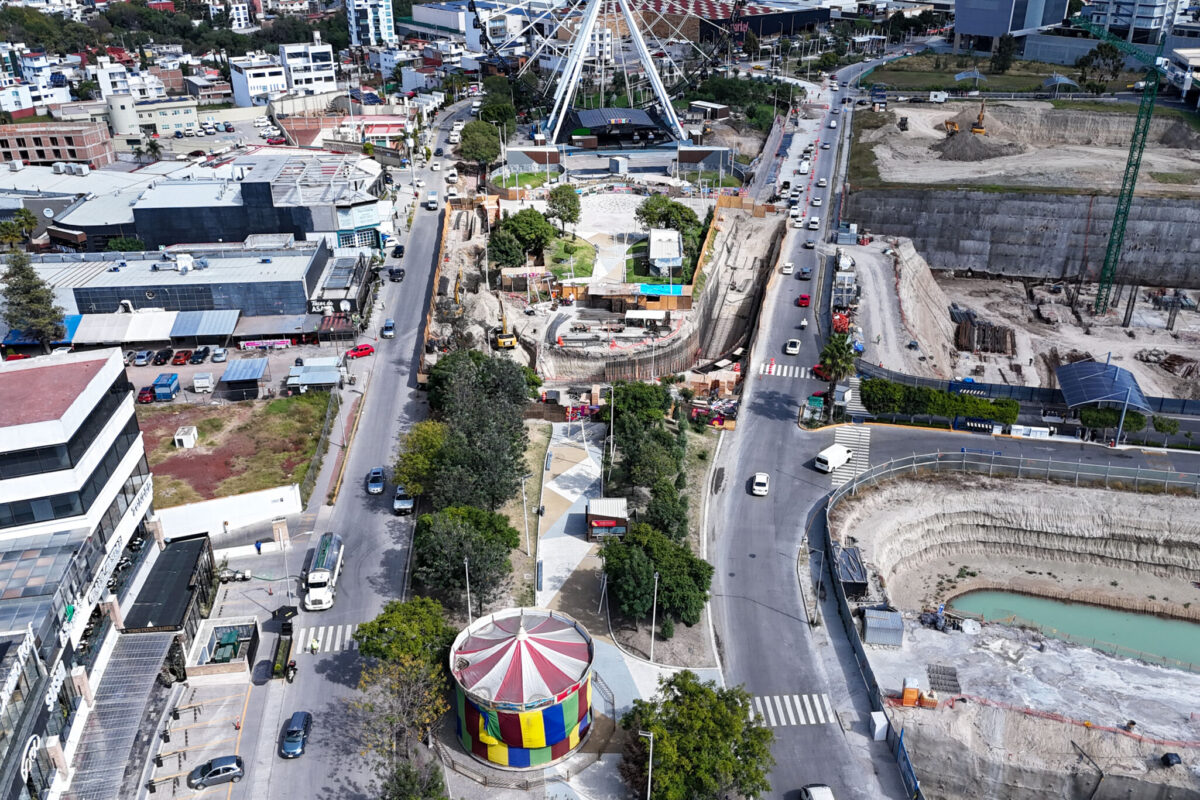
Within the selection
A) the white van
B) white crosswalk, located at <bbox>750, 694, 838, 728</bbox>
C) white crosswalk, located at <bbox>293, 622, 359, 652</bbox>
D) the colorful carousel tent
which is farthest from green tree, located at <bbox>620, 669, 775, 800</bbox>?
the white van

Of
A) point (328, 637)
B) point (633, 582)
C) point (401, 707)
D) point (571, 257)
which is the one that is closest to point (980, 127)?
point (571, 257)

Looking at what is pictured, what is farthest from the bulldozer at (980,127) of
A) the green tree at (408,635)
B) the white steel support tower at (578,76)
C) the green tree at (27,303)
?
the green tree at (408,635)

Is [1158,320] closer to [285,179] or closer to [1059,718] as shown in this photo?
[1059,718]

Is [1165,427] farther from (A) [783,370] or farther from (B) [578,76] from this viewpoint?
(B) [578,76]

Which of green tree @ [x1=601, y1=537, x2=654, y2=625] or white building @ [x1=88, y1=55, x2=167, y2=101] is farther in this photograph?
white building @ [x1=88, y1=55, x2=167, y2=101]

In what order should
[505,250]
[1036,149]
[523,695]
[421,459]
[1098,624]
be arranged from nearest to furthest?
[523,695]
[1098,624]
[421,459]
[505,250]
[1036,149]

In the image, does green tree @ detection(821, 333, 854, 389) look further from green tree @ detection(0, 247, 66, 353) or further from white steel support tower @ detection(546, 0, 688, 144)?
white steel support tower @ detection(546, 0, 688, 144)
